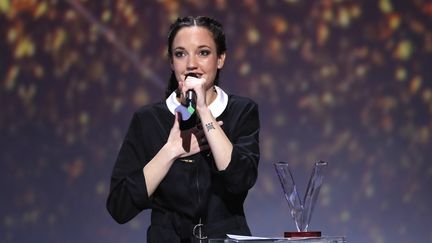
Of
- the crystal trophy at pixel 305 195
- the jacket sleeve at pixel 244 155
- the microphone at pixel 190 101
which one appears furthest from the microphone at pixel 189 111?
the crystal trophy at pixel 305 195

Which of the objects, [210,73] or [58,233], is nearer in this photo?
[210,73]

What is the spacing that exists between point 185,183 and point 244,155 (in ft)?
0.48

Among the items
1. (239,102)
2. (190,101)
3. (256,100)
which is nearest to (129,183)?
(190,101)

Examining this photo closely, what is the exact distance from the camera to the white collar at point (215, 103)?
1.78m

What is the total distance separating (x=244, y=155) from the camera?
1708 mm

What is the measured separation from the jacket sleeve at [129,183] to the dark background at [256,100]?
138 centimetres

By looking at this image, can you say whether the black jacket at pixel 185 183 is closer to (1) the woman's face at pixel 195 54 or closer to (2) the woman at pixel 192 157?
(2) the woman at pixel 192 157

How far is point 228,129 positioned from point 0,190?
1655mm

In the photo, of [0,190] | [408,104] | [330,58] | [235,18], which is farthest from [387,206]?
[0,190]

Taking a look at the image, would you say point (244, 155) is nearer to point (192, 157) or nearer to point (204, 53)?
point (192, 157)

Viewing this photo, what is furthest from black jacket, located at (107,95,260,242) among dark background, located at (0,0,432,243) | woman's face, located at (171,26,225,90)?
dark background, located at (0,0,432,243)

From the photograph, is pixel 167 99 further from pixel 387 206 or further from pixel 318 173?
pixel 387 206

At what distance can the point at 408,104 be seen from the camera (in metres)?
→ 3.25

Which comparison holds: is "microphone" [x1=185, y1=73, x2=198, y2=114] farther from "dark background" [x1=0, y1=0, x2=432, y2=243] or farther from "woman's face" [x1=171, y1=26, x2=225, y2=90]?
"dark background" [x1=0, y1=0, x2=432, y2=243]
